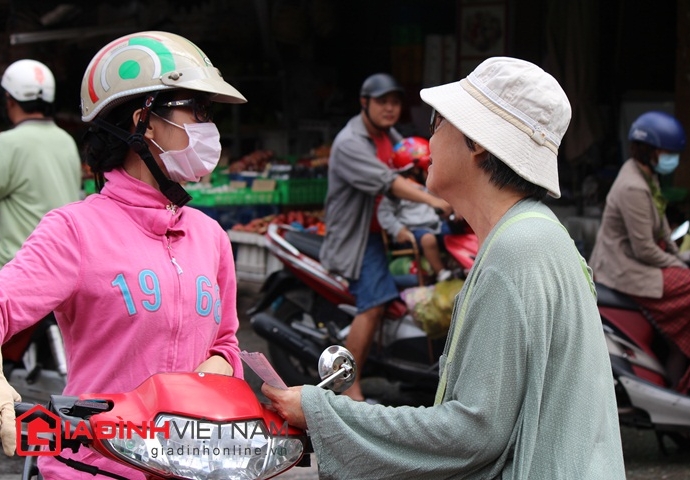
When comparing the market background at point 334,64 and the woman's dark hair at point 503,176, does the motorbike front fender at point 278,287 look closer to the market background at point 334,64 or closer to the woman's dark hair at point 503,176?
the market background at point 334,64

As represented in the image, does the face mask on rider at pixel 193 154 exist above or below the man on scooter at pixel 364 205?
above

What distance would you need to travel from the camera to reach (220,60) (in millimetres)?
10859

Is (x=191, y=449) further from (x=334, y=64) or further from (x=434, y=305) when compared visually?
(x=334, y=64)

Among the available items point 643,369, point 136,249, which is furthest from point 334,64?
point 136,249

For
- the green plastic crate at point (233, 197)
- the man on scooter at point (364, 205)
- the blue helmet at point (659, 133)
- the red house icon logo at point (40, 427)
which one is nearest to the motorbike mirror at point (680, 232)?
the blue helmet at point (659, 133)

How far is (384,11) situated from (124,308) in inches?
337

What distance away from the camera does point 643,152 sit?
5395mm

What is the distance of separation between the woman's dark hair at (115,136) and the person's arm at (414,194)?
3164mm

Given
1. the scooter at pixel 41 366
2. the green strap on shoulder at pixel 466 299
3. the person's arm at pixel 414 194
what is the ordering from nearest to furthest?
Answer: 1. the green strap on shoulder at pixel 466 299
2. the person's arm at pixel 414 194
3. the scooter at pixel 41 366

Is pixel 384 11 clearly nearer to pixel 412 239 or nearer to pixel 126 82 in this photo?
pixel 412 239

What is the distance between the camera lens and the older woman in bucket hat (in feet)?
6.17

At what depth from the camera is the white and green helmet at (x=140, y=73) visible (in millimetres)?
2371

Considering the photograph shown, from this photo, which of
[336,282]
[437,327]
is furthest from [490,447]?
[336,282]

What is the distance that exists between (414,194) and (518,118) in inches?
139
